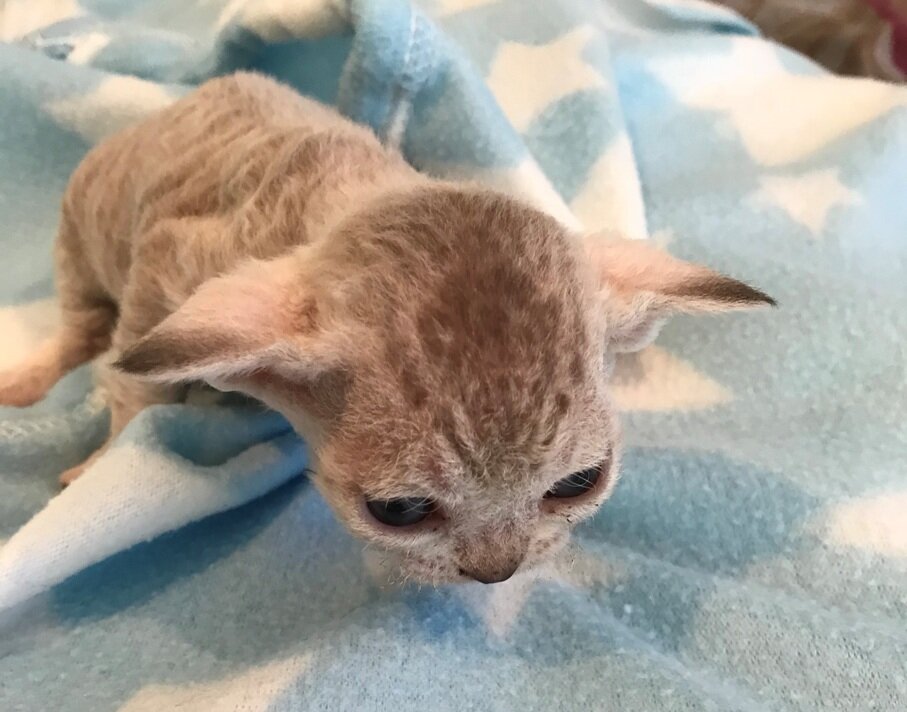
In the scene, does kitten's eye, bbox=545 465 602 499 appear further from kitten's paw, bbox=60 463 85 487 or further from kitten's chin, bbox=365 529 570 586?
kitten's paw, bbox=60 463 85 487

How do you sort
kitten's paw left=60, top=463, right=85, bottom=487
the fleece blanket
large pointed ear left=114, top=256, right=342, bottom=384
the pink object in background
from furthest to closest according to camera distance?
1. the pink object in background
2. kitten's paw left=60, top=463, right=85, bottom=487
3. the fleece blanket
4. large pointed ear left=114, top=256, right=342, bottom=384

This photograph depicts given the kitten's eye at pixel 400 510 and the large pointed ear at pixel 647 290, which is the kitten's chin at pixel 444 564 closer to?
the kitten's eye at pixel 400 510

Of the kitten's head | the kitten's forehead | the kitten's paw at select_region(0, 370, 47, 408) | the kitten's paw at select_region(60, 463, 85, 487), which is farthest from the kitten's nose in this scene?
the kitten's paw at select_region(0, 370, 47, 408)

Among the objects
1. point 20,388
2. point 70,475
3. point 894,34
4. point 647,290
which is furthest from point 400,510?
point 894,34

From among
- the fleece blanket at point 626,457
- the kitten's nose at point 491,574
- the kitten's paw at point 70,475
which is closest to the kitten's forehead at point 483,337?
the kitten's nose at point 491,574

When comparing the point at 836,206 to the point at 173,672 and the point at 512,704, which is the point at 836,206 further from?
the point at 173,672

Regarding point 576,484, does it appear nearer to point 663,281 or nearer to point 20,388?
point 663,281
